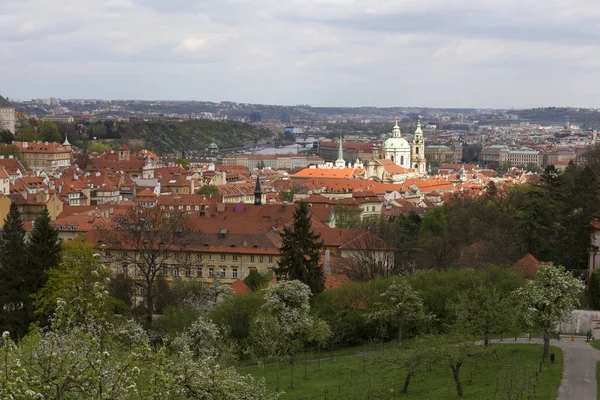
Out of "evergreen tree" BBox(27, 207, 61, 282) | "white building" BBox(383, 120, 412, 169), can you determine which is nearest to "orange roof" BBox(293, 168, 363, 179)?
"white building" BBox(383, 120, 412, 169)

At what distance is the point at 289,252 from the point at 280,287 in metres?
5.66

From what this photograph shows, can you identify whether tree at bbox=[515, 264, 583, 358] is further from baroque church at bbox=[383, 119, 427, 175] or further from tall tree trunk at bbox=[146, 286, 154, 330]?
baroque church at bbox=[383, 119, 427, 175]

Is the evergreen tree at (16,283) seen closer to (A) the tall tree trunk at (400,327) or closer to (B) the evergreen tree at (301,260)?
(B) the evergreen tree at (301,260)

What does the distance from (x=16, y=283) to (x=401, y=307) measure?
16957 millimetres

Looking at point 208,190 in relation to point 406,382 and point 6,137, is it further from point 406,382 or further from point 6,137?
point 406,382

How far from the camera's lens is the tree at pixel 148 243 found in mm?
45656

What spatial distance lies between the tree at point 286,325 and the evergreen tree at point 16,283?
10.6 metres

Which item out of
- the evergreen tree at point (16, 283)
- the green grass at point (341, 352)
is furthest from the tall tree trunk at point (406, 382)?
the evergreen tree at point (16, 283)

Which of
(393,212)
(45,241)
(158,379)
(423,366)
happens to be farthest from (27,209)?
(158,379)

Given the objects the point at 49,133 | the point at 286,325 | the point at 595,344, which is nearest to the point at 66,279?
the point at 286,325

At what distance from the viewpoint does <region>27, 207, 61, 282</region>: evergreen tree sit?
41844mm

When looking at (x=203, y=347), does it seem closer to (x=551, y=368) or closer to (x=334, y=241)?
(x=551, y=368)

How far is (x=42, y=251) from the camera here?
Answer: 139 ft

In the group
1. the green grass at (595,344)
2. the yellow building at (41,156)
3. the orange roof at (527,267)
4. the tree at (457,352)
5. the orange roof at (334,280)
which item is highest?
the tree at (457,352)
